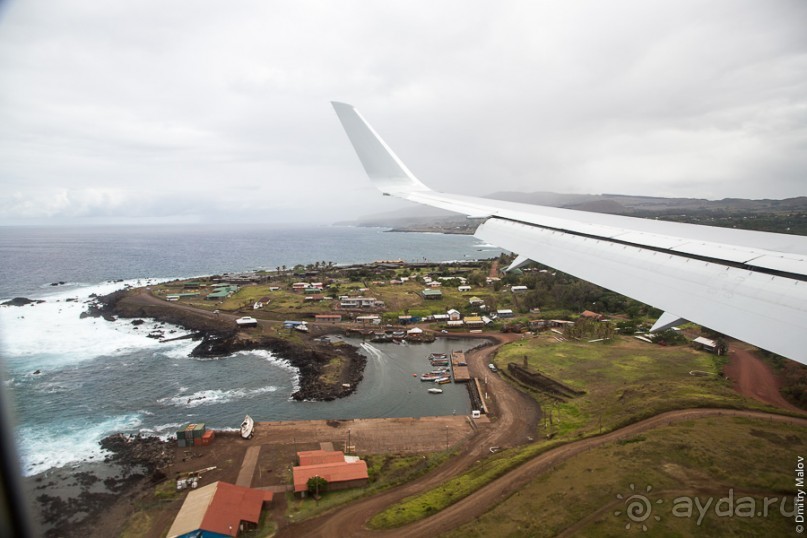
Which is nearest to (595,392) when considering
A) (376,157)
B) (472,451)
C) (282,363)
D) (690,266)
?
(472,451)

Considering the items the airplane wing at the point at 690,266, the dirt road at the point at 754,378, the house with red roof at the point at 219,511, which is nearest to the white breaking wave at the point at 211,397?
the house with red roof at the point at 219,511

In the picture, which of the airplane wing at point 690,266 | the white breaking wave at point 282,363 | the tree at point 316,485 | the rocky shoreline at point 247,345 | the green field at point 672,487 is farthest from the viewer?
the white breaking wave at point 282,363

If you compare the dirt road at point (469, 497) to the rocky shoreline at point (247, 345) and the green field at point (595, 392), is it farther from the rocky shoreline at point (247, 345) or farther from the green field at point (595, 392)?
the rocky shoreline at point (247, 345)

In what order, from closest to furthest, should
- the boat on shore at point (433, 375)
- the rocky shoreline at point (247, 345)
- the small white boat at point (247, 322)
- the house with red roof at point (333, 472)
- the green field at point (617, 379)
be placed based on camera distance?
the house with red roof at point (333, 472) → the green field at point (617, 379) → the rocky shoreline at point (247, 345) → the boat on shore at point (433, 375) → the small white boat at point (247, 322)

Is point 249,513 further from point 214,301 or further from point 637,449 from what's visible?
point 214,301

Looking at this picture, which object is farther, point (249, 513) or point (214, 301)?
point (214, 301)

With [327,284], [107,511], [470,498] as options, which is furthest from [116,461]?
[327,284]

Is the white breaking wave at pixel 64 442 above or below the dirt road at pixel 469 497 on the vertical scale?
below

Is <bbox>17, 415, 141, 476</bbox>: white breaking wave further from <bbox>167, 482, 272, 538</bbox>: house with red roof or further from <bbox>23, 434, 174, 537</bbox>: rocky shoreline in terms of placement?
<bbox>167, 482, 272, 538</bbox>: house with red roof
